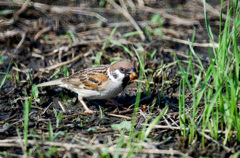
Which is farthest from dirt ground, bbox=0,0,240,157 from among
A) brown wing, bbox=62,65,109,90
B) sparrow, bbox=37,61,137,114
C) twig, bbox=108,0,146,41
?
brown wing, bbox=62,65,109,90

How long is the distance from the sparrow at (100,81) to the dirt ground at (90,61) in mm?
260

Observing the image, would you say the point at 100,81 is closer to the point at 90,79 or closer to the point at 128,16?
the point at 90,79

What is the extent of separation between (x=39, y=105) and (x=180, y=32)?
3.94 metres

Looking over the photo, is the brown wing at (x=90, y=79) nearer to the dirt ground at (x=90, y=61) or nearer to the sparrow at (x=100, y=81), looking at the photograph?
the sparrow at (x=100, y=81)


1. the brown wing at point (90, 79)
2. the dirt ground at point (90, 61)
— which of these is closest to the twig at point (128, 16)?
the dirt ground at point (90, 61)

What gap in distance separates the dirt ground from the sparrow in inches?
10.2

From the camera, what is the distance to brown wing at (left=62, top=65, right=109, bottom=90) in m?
5.16

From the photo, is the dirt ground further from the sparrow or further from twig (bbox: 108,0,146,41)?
the sparrow

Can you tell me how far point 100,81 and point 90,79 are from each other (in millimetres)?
192

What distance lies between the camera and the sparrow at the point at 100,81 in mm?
5008

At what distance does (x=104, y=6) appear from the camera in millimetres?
8570

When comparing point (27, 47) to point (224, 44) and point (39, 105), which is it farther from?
point (224, 44)

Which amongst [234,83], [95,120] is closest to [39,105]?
[95,120]

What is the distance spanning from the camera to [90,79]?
524cm
